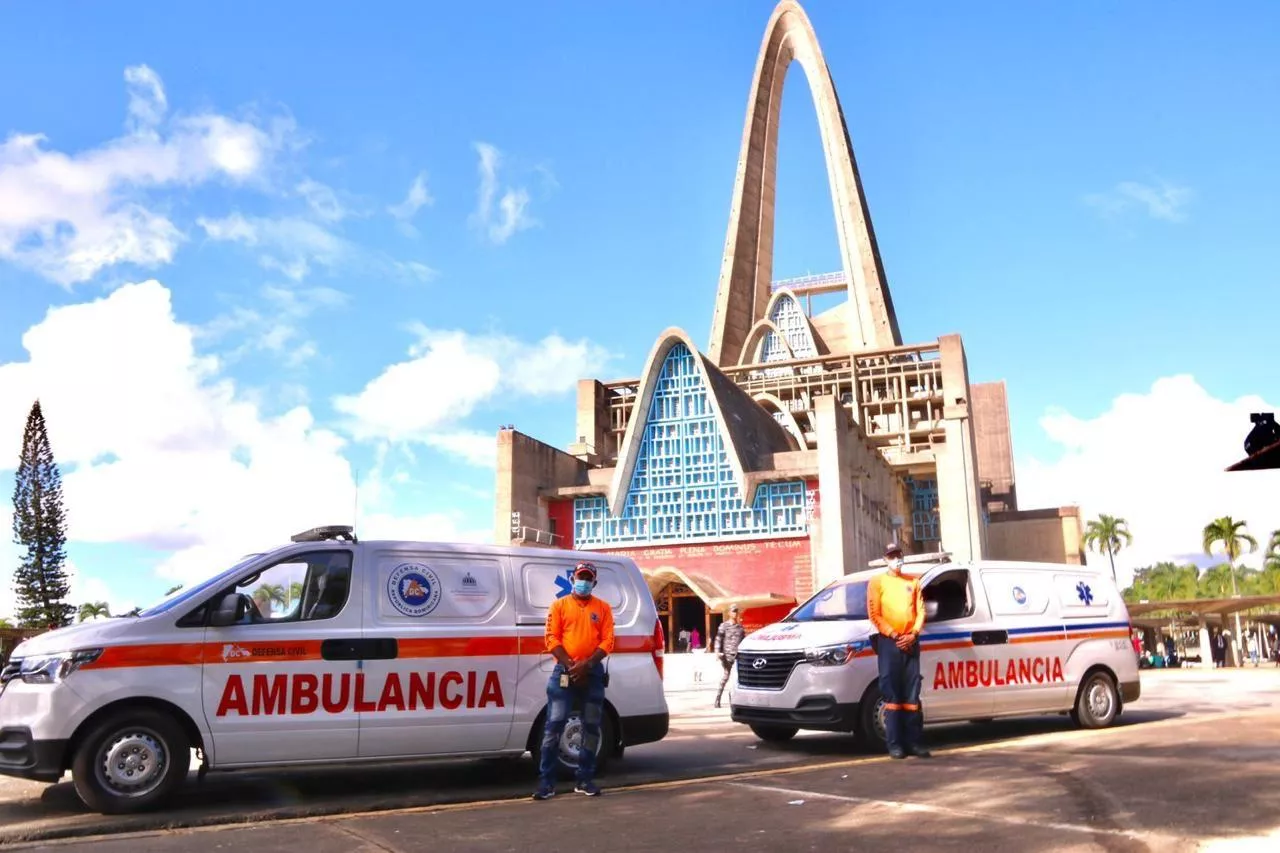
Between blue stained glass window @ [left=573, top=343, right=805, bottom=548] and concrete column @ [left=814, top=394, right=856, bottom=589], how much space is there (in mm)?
2504

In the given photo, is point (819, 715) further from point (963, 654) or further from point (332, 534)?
point (332, 534)

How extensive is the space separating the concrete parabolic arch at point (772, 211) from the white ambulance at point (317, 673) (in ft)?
265

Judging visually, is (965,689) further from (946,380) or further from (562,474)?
(946,380)

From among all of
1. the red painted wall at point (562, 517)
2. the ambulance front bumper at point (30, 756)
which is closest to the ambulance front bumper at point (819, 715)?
the ambulance front bumper at point (30, 756)

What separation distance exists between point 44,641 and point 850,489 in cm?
4169

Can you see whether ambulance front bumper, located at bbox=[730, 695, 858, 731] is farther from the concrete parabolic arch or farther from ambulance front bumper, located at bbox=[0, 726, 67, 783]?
the concrete parabolic arch

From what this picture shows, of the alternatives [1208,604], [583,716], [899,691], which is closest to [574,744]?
[583,716]

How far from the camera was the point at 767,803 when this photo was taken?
6887mm

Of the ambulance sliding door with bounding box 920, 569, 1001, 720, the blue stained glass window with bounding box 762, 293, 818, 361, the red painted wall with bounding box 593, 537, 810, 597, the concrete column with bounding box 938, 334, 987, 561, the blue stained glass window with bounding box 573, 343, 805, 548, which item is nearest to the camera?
the ambulance sliding door with bounding box 920, 569, 1001, 720

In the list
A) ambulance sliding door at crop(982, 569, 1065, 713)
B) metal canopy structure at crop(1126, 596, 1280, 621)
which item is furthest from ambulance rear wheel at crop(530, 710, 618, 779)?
metal canopy structure at crop(1126, 596, 1280, 621)

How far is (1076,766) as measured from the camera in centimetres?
816

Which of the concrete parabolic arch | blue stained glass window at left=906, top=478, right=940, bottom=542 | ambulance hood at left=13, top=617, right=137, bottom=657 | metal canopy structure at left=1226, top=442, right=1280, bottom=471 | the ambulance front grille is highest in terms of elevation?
the concrete parabolic arch

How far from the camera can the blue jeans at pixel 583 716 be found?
7387 millimetres

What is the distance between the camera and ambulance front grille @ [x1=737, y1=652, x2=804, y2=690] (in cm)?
991
